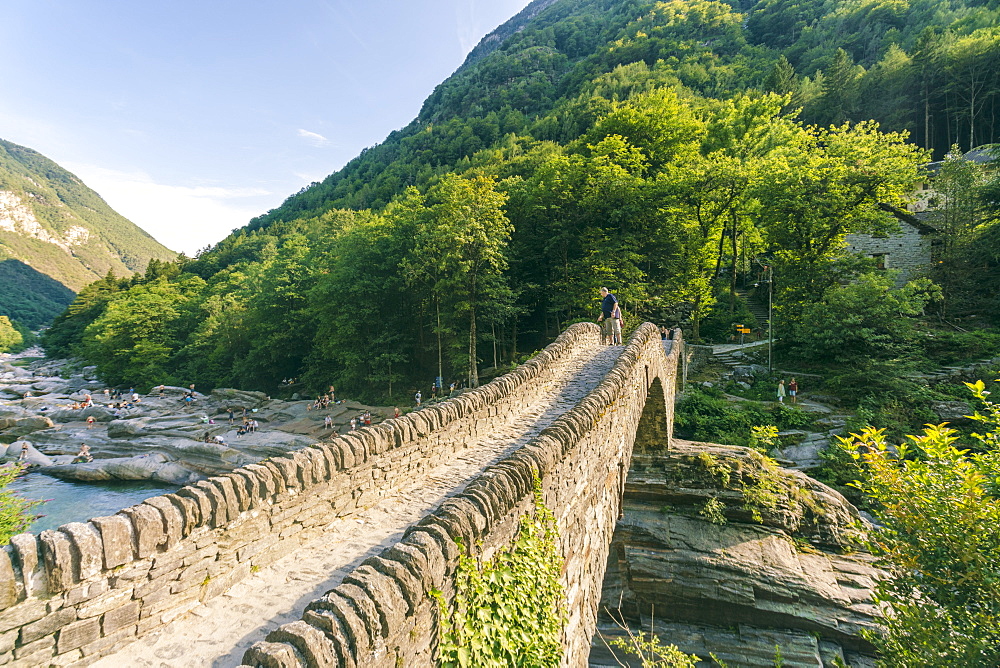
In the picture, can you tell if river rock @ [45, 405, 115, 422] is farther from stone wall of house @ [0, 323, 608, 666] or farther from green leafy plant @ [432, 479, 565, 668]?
green leafy plant @ [432, 479, 565, 668]

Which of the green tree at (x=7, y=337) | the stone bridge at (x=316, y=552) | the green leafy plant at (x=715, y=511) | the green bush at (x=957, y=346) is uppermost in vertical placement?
the green bush at (x=957, y=346)

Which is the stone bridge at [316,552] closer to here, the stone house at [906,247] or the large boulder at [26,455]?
the stone house at [906,247]

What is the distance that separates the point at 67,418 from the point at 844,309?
53000 millimetres

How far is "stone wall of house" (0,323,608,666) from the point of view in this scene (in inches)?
142

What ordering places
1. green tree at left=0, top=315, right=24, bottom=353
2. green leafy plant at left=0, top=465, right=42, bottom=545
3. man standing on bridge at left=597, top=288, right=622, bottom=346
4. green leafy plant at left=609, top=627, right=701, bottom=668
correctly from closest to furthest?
green leafy plant at left=609, top=627, right=701, bottom=668
green leafy plant at left=0, top=465, right=42, bottom=545
man standing on bridge at left=597, top=288, right=622, bottom=346
green tree at left=0, top=315, right=24, bottom=353

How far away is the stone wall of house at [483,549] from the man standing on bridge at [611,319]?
513cm

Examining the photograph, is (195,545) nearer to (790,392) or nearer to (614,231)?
(790,392)

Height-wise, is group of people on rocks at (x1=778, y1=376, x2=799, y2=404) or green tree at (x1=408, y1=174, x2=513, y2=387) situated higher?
green tree at (x1=408, y1=174, x2=513, y2=387)

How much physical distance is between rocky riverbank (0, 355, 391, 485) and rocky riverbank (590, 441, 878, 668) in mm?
18916

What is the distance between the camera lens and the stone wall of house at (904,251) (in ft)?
83.6

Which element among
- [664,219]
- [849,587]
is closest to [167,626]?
[849,587]

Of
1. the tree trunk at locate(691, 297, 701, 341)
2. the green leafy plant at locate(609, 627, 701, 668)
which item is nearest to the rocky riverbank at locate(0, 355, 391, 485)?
the tree trunk at locate(691, 297, 701, 341)

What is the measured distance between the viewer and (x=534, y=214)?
28031 millimetres

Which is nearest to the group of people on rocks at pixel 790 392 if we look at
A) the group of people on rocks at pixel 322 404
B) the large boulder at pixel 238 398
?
the group of people on rocks at pixel 322 404
